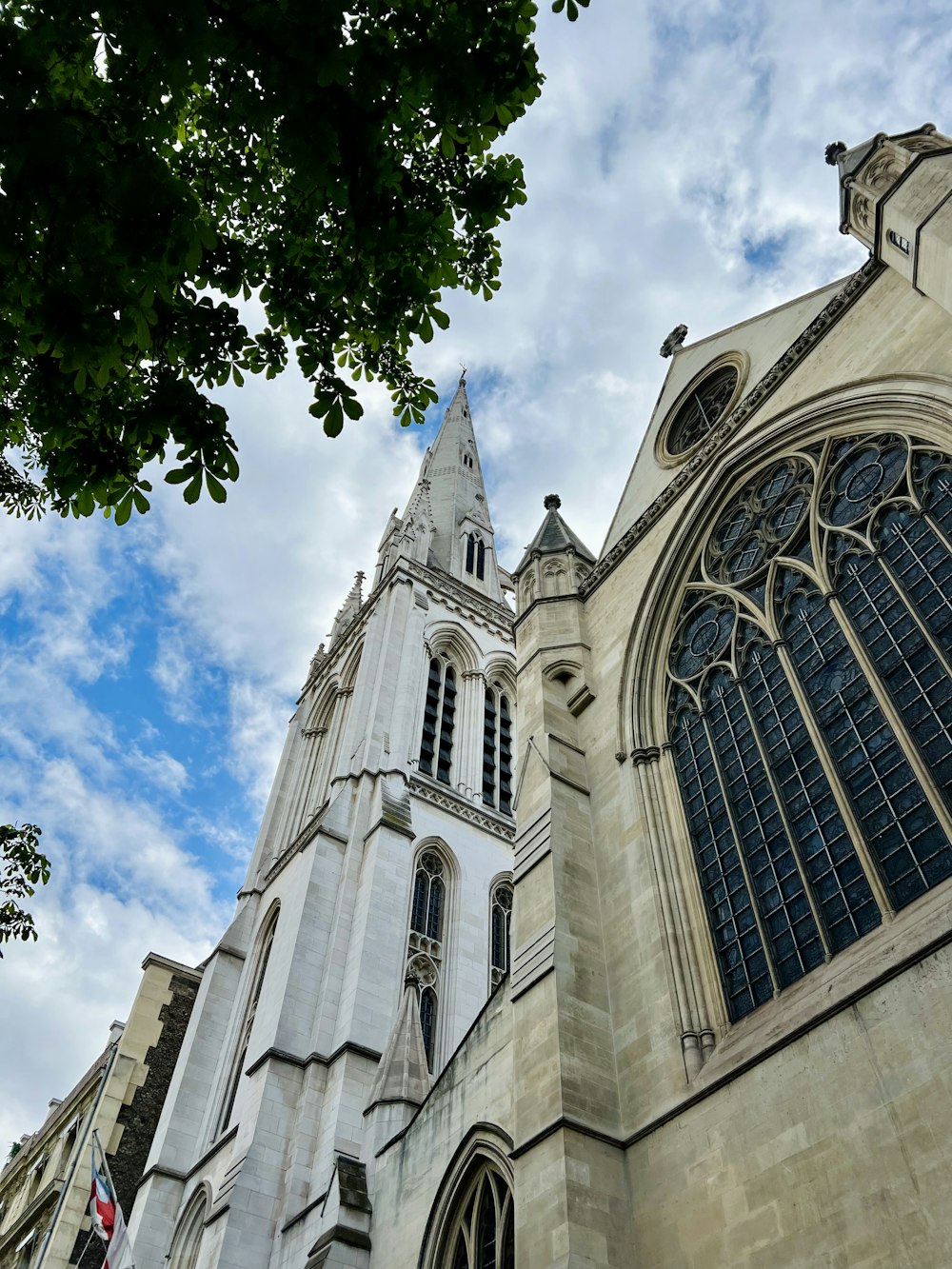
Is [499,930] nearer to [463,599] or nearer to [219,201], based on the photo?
[463,599]

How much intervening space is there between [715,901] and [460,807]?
52.8 ft

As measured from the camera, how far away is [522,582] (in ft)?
55.4

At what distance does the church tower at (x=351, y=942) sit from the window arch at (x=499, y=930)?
6cm

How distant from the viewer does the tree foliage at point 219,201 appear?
4699mm

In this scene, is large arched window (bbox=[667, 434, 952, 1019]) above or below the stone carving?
below

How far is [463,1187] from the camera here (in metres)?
10.9

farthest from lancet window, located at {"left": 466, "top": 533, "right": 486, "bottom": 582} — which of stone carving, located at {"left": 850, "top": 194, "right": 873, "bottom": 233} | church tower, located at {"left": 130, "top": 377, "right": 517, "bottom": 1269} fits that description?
stone carving, located at {"left": 850, "top": 194, "right": 873, "bottom": 233}

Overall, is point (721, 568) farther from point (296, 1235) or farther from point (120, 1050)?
point (120, 1050)

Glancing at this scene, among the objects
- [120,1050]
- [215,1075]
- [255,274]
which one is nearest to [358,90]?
[255,274]

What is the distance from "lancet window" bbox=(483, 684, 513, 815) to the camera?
28.3m

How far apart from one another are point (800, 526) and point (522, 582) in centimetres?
630

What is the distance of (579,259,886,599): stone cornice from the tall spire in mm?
18891

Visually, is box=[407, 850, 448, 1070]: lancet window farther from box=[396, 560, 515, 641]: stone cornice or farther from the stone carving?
the stone carving

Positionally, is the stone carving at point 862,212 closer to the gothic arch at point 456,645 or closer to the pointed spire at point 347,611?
the gothic arch at point 456,645
